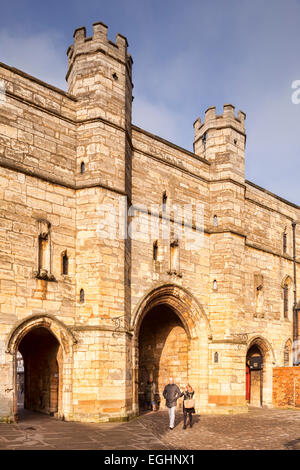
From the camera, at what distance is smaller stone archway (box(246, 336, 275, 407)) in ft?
61.2

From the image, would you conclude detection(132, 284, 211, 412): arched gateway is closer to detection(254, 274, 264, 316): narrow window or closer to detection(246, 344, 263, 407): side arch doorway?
detection(254, 274, 264, 316): narrow window

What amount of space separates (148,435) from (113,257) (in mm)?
4595

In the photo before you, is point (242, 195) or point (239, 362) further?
point (242, 195)

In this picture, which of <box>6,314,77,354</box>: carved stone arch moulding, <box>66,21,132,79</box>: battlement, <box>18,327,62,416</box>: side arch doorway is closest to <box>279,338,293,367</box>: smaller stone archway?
<box>18,327,62,416</box>: side arch doorway

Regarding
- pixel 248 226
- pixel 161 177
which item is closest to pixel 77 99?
pixel 161 177

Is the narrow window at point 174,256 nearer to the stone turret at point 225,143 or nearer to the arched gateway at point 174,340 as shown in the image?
the arched gateway at point 174,340

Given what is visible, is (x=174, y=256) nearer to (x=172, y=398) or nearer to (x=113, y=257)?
(x=113, y=257)

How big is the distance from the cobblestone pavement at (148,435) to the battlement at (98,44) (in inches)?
397

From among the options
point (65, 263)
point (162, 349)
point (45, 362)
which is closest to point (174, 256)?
point (162, 349)

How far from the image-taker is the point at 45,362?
1334 cm

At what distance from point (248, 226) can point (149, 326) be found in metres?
5.41

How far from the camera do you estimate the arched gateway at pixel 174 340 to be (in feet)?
51.4
